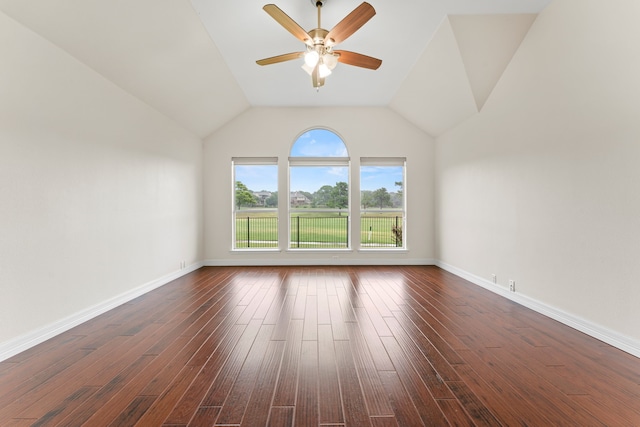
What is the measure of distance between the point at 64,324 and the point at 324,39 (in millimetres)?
3484

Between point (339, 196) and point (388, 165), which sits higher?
point (388, 165)

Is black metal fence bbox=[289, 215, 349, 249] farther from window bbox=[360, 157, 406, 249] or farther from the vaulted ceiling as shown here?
the vaulted ceiling

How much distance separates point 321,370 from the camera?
191 cm

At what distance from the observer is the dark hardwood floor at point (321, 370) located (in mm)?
1496

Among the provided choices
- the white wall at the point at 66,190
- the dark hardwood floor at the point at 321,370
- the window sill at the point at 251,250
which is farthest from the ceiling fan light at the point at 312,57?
the window sill at the point at 251,250

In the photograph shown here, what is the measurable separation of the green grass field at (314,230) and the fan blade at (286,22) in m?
3.47

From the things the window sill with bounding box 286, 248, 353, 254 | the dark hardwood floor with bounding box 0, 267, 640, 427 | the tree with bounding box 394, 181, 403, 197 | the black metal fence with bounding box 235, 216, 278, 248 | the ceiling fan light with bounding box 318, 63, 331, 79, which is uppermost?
the ceiling fan light with bounding box 318, 63, 331, 79

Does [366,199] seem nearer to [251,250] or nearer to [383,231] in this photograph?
[383,231]

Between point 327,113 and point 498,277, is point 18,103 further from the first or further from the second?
point 498,277

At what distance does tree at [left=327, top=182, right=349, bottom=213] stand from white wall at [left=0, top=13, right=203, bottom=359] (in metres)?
3.07


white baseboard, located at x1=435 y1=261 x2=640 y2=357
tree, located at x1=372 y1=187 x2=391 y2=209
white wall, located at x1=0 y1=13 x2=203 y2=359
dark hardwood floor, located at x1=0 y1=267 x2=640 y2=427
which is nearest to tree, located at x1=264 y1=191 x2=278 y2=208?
tree, located at x1=372 y1=187 x2=391 y2=209


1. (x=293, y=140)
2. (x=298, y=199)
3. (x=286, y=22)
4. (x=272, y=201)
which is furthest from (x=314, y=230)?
(x=286, y=22)

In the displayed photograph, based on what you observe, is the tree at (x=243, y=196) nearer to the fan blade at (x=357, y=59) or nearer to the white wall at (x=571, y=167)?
the fan blade at (x=357, y=59)

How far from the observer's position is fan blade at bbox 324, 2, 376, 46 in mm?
2225
